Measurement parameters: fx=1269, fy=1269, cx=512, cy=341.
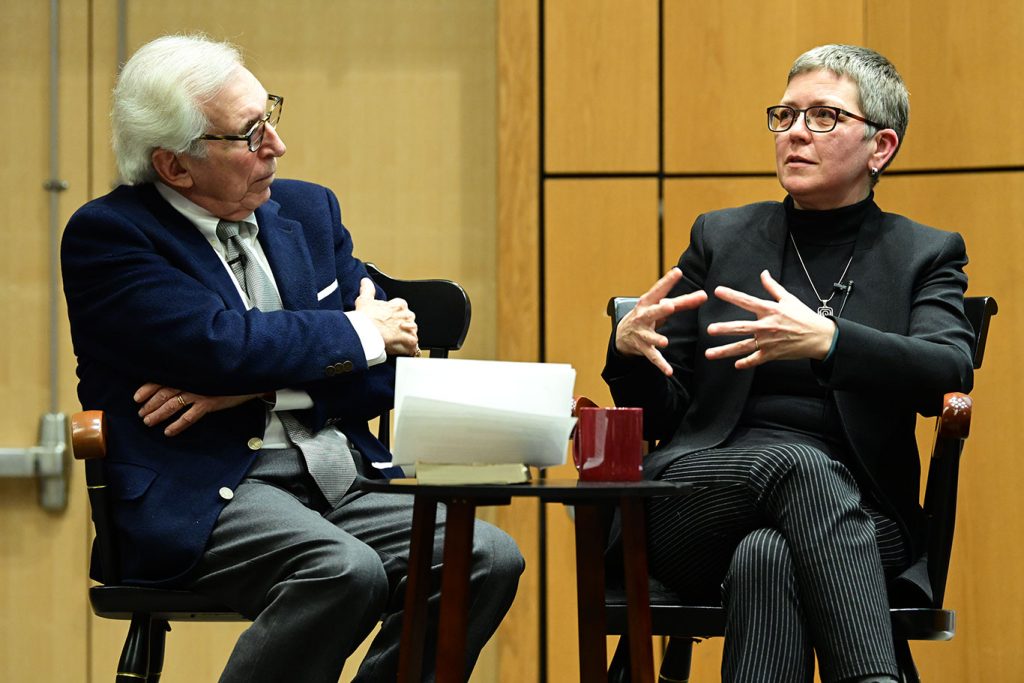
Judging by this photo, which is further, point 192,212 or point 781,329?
point 192,212

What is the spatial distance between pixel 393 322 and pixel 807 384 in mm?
777

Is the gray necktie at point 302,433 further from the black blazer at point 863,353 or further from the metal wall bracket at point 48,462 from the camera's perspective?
the metal wall bracket at point 48,462

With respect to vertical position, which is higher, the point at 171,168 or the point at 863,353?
the point at 171,168

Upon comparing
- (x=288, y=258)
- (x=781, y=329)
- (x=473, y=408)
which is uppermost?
(x=288, y=258)

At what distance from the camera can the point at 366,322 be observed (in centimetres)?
233

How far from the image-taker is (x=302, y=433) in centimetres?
231

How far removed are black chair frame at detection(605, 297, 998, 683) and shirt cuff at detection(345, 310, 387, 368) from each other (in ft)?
1.94

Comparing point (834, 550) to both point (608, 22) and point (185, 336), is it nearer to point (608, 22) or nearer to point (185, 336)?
point (185, 336)

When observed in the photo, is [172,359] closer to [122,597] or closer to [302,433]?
[302,433]

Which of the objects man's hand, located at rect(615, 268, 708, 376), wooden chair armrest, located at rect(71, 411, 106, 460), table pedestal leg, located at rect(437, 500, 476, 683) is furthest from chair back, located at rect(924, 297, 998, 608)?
wooden chair armrest, located at rect(71, 411, 106, 460)

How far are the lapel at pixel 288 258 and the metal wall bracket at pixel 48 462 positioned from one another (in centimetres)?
157

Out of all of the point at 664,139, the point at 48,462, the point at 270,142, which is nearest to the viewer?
the point at 270,142

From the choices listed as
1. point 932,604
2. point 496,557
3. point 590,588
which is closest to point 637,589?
point 590,588

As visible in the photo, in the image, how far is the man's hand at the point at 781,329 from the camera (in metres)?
2.08
